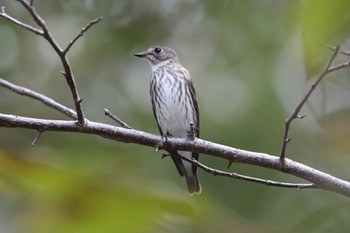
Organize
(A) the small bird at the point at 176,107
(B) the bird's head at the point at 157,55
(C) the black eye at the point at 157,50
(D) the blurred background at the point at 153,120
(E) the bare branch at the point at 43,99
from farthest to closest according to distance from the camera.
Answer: (C) the black eye at the point at 157,50 → (B) the bird's head at the point at 157,55 → (A) the small bird at the point at 176,107 → (E) the bare branch at the point at 43,99 → (D) the blurred background at the point at 153,120

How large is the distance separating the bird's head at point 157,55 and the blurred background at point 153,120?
2.65 feet

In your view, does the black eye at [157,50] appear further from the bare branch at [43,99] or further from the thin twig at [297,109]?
the thin twig at [297,109]

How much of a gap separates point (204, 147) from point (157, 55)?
2.78 meters

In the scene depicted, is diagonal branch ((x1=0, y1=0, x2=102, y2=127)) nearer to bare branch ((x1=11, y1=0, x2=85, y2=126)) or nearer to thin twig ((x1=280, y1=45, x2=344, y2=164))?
bare branch ((x1=11, y1=0, x2=85, y2=126))

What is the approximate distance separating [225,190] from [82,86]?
309 centimetres

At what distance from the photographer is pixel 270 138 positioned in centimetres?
640

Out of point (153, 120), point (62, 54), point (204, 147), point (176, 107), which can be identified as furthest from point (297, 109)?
point (153, 120)

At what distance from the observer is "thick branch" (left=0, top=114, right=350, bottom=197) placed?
2.80 metres

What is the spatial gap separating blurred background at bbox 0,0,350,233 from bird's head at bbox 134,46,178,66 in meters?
0.81

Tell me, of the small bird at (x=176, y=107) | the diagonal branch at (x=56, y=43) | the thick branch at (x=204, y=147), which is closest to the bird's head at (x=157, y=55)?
the small bird at (x=176, y=107)

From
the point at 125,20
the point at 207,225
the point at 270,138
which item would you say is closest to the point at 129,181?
the point at 207,225

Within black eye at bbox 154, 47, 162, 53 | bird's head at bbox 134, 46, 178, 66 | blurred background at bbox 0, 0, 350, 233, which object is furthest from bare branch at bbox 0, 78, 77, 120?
black eye at bbox 154, 47, 162, 53

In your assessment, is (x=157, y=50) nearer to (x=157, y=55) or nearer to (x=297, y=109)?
(x=157, y=55)

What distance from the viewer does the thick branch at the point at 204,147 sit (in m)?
2.80
